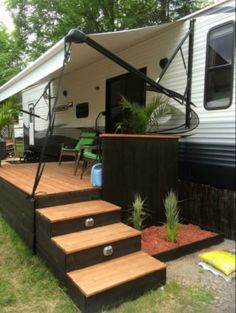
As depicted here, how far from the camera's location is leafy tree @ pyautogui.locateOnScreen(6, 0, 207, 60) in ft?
31.9

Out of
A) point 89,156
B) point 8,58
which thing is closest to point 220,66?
point 89,156

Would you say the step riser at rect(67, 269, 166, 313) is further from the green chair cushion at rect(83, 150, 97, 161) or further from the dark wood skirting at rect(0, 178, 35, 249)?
the green chair cushion at rect(83, 150, 97, 161)

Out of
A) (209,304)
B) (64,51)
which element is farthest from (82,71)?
(209,304)

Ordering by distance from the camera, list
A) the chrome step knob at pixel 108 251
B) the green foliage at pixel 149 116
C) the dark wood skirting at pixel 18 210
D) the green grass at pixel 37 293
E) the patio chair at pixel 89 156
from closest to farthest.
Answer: the green grass at pixel 37 293 < the chrome step knob at pixel 108 251 < the dark wood skirting at pixel 18 210 < the green foliage at pixel 149 116 < the patio chair at pixel 89 156

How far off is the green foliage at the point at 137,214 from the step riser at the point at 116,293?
2.82 ft

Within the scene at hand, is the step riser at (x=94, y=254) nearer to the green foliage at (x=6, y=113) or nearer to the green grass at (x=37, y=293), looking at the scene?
the green grass at (x=37, y=293)

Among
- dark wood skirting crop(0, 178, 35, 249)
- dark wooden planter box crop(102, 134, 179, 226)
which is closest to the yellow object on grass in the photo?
dark wooden planter box crop(102, 134, 179, 226)

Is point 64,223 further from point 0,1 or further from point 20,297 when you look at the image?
point 0,1

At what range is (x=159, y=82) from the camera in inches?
149

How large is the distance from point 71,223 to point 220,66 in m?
2.32

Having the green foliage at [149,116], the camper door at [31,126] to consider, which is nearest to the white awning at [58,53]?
the green foliage at [149,116]

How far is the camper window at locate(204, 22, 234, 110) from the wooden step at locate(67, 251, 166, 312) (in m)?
1.68

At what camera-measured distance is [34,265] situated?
10.00ft

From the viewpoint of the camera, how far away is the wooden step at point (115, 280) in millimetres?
2283
